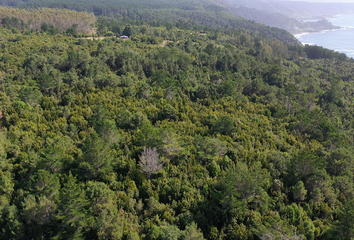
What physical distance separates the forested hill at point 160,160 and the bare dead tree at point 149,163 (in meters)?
0.16

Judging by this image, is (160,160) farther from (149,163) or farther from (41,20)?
(41,20)

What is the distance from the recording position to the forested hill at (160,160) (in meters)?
23.8

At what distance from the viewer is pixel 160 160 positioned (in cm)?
3319

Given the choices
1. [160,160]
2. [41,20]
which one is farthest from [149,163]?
[41,20]

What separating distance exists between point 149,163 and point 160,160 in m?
2.20

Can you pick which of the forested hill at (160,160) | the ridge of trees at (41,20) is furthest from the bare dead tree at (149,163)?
the ridge of trees at (41,20)

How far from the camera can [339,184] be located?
3281cm

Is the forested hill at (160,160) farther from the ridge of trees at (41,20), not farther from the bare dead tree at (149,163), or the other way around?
the ridge of trees at (41,20)

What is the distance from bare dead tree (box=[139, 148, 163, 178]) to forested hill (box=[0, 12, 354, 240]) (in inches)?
6.2

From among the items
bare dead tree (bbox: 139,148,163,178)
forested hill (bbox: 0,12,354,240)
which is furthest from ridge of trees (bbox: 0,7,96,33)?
bare dead tree (bbox: 139,148,163,178)

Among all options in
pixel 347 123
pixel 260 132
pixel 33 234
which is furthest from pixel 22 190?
pixel 347 123

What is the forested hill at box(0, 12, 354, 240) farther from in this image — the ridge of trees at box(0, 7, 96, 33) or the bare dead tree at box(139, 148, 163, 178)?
the ridge of trees at box(0, 7, 96, 33)

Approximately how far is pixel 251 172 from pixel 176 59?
221 ft

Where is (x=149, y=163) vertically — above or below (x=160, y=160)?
above
